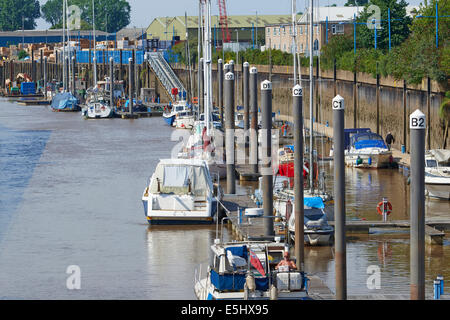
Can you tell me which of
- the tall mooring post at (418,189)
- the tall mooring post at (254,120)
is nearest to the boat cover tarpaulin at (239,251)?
the tall mooring post at (418,189)

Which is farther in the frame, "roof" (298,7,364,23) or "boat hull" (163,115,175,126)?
"roof" (298,7,364,23)

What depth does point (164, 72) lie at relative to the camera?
108 m

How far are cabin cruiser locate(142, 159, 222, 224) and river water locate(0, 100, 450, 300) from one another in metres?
0.47

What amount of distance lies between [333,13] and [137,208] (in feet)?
244

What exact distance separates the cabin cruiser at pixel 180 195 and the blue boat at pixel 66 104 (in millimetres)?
67605

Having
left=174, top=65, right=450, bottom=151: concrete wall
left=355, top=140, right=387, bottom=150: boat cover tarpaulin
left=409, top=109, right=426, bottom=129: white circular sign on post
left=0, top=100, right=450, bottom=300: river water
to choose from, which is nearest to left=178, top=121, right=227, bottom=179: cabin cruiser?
left=0, top=100, right=450, bottom=300: river water

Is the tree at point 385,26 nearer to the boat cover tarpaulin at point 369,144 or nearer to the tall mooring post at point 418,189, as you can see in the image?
the boat cover tarpaulin at point 369,144

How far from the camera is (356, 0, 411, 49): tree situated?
238 feet

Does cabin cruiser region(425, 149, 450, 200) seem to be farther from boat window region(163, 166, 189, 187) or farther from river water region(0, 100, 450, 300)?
boat window region(163, 166, 189, 187)

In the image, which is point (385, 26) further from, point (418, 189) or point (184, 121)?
point (418, 189)

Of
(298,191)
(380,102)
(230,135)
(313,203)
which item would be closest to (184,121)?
(380,102)

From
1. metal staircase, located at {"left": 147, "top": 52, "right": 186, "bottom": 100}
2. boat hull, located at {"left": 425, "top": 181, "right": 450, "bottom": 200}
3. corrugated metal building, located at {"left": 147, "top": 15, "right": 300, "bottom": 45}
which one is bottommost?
boat hull, located at {"left": 425, "top": 181, "right": 450, "bottom": 200}

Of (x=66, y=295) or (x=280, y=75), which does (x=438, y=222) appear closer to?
(x=66, y=295)

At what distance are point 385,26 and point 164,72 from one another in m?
38.0
